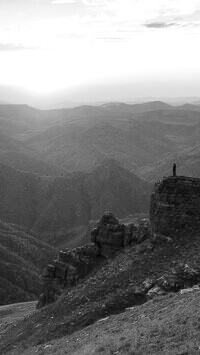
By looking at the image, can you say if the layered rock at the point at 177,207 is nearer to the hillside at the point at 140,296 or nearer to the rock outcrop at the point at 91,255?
the hillside at the point at 140,296

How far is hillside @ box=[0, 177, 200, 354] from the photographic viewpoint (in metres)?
22.8

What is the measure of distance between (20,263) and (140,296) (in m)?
122

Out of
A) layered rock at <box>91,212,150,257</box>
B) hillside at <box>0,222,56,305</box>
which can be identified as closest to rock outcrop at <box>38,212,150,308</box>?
layered rock at <box>91,212,150,257</box>

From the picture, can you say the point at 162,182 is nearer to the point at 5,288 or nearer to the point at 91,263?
the point at 91,263

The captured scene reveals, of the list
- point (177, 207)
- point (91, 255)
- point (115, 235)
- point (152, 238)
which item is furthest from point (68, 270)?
point (177, 207)

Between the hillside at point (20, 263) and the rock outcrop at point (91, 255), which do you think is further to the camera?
the hillside at point (20, 263)

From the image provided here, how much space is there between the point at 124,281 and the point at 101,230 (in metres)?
11.1

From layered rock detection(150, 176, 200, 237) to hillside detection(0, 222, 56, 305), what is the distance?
88497mm

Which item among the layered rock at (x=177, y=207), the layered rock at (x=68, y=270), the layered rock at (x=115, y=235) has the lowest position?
the layered rock at (x=68, y=270)

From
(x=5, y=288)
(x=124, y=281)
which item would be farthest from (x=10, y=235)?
(x=124, y=281)

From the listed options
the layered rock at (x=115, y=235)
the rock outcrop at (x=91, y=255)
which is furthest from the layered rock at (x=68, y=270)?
the layered rock at (x=115, y=235)

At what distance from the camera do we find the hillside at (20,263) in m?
125

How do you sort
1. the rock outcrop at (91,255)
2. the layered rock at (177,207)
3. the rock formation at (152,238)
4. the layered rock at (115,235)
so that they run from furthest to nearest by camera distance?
the rock outcrop at (91,255)
the layered rock at (115,235)
the layered rock at (177,207)
the rock formation at (152,238)

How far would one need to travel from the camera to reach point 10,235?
175375 millimetres
